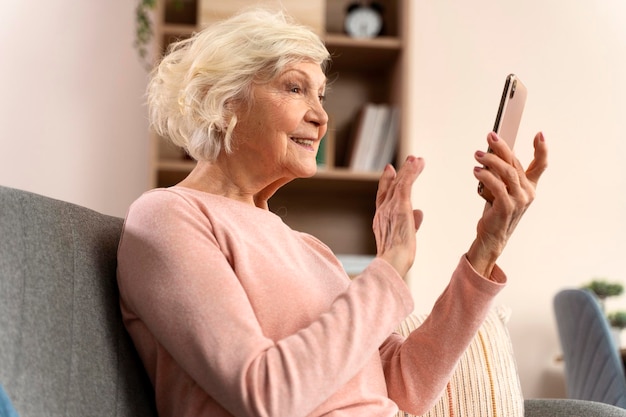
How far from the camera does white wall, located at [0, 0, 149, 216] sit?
93.1 inches

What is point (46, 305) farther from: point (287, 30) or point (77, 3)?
point (77, 3)

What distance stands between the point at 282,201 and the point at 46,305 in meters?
2.23

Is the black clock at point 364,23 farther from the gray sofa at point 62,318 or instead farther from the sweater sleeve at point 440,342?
the gray sofa at point 62,318

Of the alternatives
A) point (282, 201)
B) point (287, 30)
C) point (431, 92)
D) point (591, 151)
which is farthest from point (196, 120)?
point (591, 151)

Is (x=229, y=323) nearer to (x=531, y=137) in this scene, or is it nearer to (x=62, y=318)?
(x=62, y=318)

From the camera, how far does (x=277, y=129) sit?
1.32 m

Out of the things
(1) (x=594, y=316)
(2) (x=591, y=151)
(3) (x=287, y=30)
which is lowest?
(1) (x=594, y=316)

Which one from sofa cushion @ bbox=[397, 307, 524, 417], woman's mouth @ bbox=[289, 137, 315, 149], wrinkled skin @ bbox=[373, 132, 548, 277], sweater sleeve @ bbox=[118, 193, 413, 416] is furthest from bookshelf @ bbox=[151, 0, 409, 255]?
sweater sleeve @ bbox=[118, 193, 413, 416]

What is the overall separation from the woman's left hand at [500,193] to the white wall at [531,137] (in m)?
2.19

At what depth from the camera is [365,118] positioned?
10.1ft

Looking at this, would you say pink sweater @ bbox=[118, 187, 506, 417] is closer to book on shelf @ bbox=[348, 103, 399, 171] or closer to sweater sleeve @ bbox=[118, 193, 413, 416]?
sweater sleeve @ bbox=[118, 193, 413, 416]

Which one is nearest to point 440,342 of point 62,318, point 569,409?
point 569,409

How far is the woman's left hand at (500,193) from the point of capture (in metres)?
1.20

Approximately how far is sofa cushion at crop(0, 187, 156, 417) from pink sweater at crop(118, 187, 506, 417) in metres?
0.04
